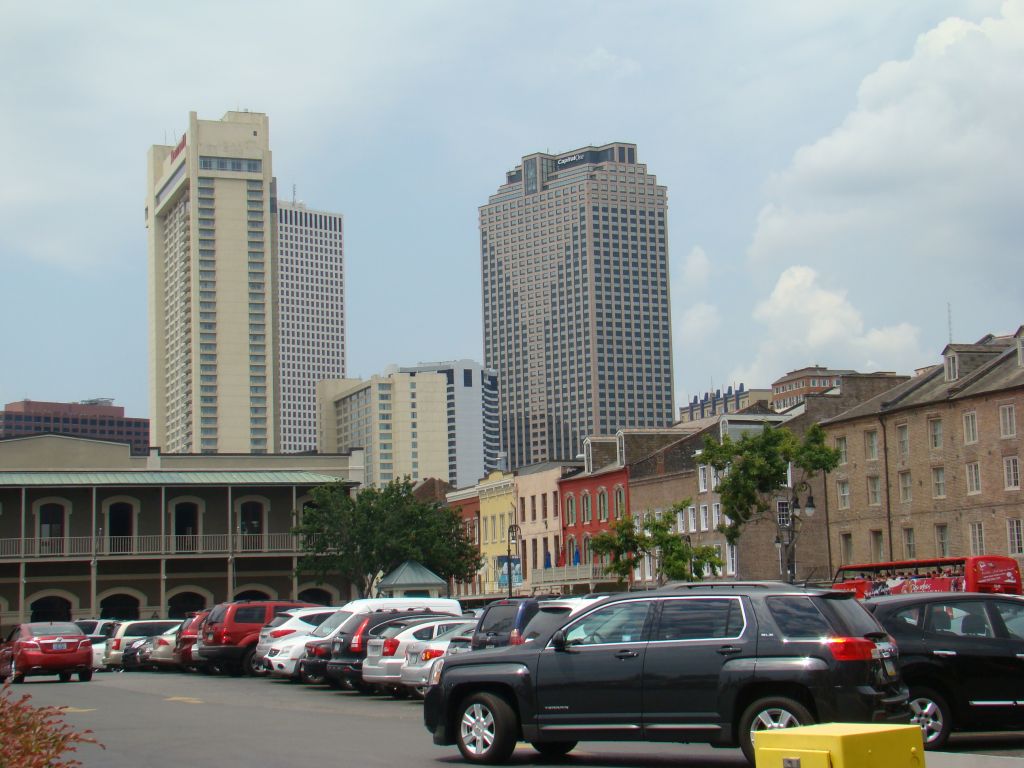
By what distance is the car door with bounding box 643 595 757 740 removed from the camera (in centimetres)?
1323

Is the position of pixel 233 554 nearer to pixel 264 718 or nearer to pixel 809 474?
pixel 809 474

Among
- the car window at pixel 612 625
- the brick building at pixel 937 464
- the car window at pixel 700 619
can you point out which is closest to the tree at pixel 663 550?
the brick building at pixel 937 464

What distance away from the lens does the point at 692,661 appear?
1338 cm

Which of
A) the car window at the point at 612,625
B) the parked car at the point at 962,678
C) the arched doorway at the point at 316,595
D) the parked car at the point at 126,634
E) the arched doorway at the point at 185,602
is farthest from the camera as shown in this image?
the arched doorway at the point at 316,595

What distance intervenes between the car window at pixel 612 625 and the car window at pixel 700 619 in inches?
8.8

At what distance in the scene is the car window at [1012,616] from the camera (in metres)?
15.4

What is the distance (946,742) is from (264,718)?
10011mm

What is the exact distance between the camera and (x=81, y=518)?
61.6 meters

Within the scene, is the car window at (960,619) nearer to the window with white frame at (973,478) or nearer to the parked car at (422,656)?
the parked car at (422,656)

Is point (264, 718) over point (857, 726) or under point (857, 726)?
under

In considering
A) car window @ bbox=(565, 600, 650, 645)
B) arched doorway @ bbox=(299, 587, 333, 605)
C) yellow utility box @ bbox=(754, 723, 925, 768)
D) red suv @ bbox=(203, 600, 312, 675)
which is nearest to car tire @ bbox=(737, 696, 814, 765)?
car window @ bbox=(565, 600, 650, 645)

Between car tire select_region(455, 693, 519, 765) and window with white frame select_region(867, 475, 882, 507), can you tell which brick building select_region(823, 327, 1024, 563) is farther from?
car tire select_region(455, 693, 519, 765)

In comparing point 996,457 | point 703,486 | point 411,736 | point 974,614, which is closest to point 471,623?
point 411,736

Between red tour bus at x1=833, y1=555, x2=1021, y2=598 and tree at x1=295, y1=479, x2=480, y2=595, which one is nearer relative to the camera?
red tour bus at x1=833, y1=555, x2=1021, y2=598
